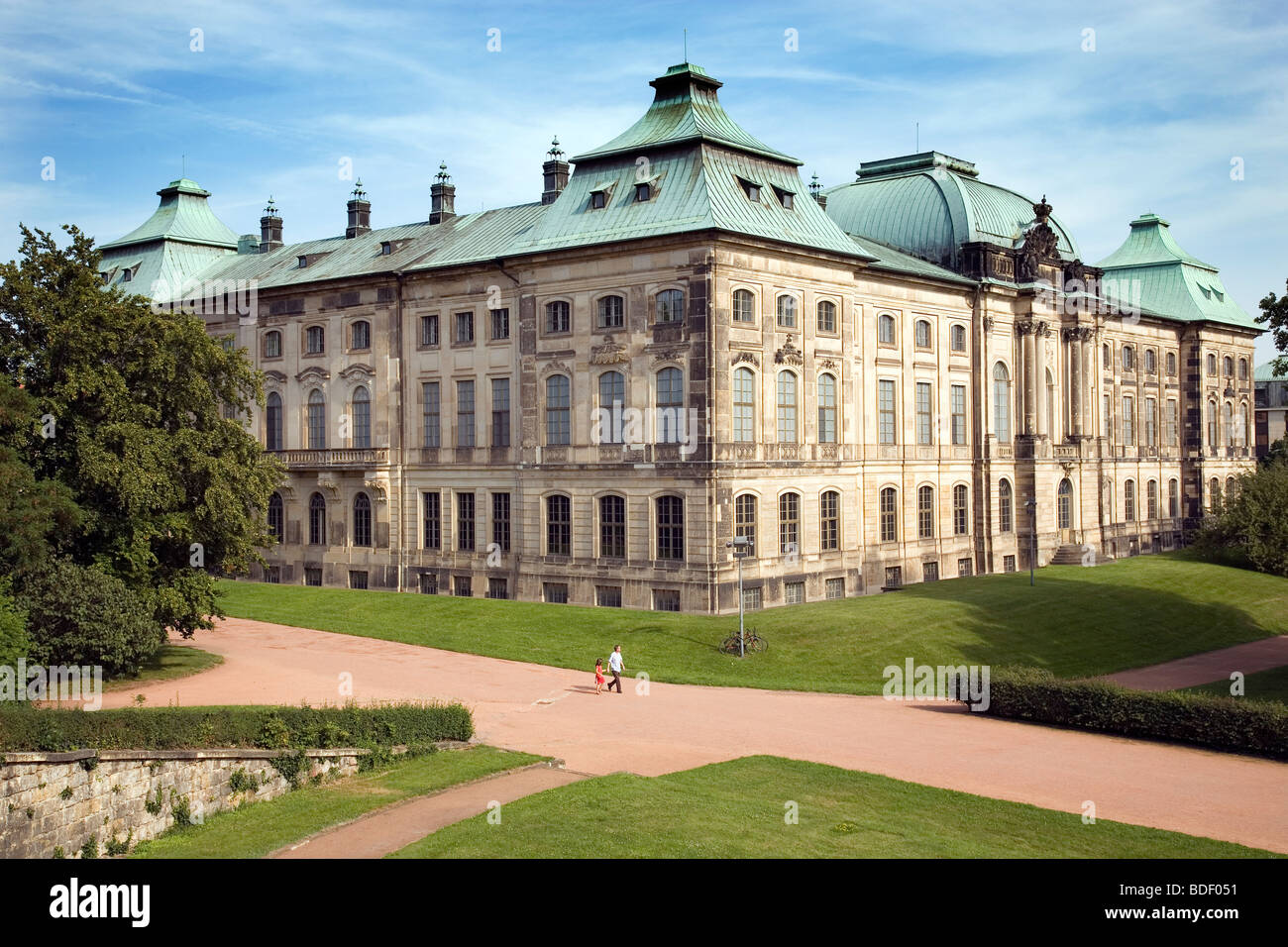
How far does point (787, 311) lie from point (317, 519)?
101 feet

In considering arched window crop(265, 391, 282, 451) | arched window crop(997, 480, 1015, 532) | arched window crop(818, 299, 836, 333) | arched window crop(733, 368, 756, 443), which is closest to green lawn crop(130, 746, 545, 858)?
arched window crop(733, 368, 756, 443)

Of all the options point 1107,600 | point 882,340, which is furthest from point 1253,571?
point 882,340

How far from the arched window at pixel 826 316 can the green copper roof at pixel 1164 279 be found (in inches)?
1844

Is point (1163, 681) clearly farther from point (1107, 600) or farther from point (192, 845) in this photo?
point (192, 845)

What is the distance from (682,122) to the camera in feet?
184

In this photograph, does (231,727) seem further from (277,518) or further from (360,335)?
(277,518)

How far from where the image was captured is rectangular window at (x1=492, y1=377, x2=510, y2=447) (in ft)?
202

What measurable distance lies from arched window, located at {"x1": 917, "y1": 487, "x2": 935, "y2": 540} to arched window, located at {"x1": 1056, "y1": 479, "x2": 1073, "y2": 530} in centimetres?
1401

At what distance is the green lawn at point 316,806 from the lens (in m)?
24.7

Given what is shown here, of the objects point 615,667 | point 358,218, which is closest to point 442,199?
point 358,218

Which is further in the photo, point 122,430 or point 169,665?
point 169,665

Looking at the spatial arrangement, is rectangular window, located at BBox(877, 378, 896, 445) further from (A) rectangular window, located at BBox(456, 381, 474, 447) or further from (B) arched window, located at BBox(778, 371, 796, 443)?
(A) rectangular window, located at BBox(456, 381, 474, 447)

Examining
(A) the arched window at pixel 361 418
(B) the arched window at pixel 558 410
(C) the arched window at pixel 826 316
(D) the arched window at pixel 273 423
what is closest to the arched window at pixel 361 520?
(A) the arched window at pixel 361 418
